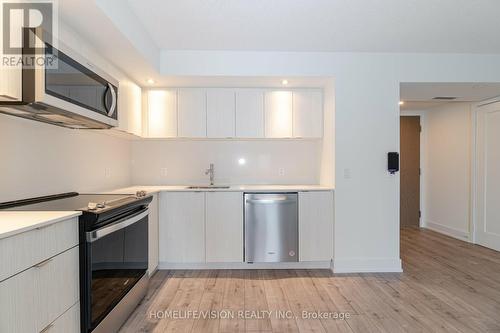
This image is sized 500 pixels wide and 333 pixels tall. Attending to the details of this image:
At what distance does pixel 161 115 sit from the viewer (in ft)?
11.4

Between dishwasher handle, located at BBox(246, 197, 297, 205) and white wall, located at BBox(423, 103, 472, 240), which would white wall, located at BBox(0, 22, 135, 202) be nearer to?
dishwasher handle, located at BBox(246, 197, 297, 205)

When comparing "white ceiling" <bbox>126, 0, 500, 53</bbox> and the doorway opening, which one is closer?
"white ceiling" <bbox>126, 0, 500, 53</bbox>

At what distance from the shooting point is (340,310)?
2.33m

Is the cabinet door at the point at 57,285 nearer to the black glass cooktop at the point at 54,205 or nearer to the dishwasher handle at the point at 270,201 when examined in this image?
the black glass cooktop at the point at 54,205

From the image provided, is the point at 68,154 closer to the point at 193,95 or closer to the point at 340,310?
the point at 193,95

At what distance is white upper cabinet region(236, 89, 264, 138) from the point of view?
3461 mm

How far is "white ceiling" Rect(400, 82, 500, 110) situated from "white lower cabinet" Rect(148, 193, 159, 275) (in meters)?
3.08

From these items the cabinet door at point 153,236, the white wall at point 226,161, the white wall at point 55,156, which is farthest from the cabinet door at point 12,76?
the white wall at point 226,161

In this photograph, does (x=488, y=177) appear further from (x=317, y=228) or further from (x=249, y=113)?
(x=249, y=113)

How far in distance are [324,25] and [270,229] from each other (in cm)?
208

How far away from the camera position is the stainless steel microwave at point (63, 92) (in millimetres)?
1416

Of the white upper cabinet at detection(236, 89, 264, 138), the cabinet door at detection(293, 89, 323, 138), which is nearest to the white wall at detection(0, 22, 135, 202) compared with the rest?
the white upper cabinet at detection(236, 89, 264, 138)

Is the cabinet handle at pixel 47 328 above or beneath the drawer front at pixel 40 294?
beneath

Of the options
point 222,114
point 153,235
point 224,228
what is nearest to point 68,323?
point 153,235
